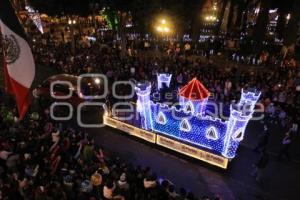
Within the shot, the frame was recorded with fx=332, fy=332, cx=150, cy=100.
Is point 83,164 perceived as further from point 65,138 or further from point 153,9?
point 153,9

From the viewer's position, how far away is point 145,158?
1414cm

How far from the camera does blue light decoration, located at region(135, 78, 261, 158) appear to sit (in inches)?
490

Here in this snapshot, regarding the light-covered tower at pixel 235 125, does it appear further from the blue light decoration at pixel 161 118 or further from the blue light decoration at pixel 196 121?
the blue light decoration at pixel 161 118

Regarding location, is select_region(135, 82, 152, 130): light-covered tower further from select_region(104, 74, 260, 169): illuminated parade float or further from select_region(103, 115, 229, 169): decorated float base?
select_region(103, 115, 229, 169): decorated float base

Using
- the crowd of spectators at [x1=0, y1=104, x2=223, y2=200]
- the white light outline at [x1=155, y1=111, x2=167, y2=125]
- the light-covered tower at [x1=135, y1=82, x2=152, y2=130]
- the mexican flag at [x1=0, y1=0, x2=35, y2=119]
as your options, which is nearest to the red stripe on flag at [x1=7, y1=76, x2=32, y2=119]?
the mexican flag at [x1=0, y1=0, x2=35, y2=119]

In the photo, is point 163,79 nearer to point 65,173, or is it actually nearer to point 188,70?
point 188,70

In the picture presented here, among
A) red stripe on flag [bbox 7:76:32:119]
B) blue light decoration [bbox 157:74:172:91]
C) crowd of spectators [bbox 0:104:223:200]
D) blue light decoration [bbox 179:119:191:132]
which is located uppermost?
red stripe on flag [bbox 7:76:32:119]

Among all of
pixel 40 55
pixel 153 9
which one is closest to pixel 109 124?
pixel 153 9

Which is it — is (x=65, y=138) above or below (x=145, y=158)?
above

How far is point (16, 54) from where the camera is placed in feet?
29.9

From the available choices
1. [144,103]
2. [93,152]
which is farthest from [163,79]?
[93,152]

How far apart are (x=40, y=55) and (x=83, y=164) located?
19.7 metres

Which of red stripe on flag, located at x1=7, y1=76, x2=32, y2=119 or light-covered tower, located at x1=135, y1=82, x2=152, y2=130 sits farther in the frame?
light-covered tower, located at x1=135, y1=82, x2=152, y2=130

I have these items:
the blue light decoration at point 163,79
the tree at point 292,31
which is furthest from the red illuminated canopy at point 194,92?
the tree at point 292,31
